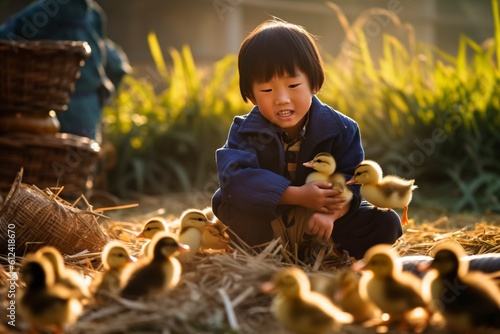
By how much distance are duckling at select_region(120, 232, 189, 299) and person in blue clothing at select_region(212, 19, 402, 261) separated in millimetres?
725

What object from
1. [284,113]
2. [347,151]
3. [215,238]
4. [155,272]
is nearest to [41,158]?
[215,238]

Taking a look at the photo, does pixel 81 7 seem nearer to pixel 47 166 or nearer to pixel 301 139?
pixel 47 166

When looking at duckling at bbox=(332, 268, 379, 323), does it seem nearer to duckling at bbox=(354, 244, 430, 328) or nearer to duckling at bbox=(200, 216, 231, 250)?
duckling at bbox=(354, 244, 430, 328)

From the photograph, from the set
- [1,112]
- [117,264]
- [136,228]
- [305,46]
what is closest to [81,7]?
[1,112]

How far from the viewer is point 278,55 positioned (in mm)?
3451

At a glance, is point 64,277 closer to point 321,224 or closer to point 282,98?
point 321,224

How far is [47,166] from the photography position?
502 cm

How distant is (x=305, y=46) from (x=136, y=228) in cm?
168

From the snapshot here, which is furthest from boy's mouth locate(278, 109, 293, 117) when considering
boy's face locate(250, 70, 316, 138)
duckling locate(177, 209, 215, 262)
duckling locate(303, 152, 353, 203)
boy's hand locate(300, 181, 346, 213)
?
duckling locate(177, 209, 215, 262)

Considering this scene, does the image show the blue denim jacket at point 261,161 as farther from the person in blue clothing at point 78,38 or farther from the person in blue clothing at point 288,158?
the person in blue clothing at point 78,38

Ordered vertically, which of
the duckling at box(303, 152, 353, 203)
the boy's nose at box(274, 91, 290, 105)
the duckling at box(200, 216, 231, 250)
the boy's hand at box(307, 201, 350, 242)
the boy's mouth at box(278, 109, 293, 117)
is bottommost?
the duckling at box(200, 216, 231, 250)

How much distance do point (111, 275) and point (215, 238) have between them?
897 mm

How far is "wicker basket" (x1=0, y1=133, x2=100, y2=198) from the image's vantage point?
16.2ft

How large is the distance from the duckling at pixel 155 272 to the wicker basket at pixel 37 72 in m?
2.57
